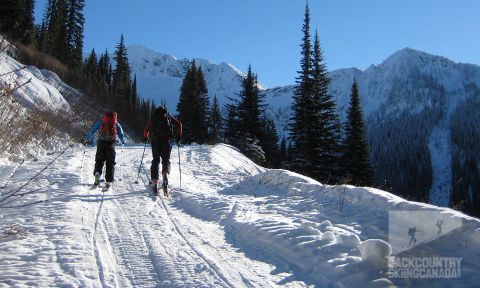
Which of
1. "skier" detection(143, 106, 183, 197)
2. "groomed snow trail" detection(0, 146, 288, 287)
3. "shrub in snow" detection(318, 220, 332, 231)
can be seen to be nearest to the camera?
"groomed snow trail" detection(0, 146, 288, 287)

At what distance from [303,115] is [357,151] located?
198 inches

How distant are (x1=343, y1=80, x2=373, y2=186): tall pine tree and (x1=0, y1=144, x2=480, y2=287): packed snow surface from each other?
72.8ft

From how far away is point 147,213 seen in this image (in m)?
7.70

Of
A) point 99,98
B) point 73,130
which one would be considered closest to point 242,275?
point 73,130

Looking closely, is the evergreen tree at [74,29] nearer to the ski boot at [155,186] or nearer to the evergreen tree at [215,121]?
the evergreen tree at [215,121]

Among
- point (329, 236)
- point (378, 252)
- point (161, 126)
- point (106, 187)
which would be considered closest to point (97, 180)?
point (106, 187)

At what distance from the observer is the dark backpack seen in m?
10.7

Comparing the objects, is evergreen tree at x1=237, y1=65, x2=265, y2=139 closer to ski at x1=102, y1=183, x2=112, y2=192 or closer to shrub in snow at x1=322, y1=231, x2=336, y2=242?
ski at x1=102, y1=183, x2=112, y2=192

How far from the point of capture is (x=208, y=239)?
6523 mm

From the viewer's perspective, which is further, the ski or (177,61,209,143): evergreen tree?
(177,61,209,143): evergreen tree

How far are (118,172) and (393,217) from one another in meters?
8.27

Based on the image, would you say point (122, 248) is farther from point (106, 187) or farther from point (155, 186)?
point (106, 187)

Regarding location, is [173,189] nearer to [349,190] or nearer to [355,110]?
[349,190]

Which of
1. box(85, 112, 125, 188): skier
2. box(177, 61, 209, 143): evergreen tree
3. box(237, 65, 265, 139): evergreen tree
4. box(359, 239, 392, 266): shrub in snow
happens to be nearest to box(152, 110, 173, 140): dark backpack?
box(85, 112, 125, 188): skier
